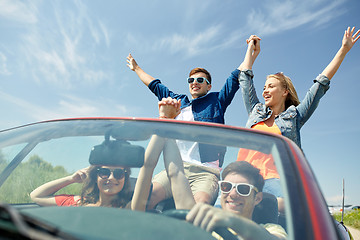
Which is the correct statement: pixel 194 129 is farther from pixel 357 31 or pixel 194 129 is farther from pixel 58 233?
pixel 357 31

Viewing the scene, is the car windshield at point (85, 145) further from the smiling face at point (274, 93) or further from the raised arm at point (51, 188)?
the smiling face at point (274, 93)

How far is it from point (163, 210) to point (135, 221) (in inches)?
9.0

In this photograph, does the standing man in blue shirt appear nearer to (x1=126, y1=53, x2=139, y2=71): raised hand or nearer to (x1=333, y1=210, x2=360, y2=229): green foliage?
(x1=126, y1=53, x2=139, y2=71): raised hand

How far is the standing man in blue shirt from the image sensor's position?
4.44ft

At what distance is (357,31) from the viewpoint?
340 centimetres

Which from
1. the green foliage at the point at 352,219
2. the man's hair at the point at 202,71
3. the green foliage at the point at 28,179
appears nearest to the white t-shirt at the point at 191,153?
the green foliage at the point at 28,179

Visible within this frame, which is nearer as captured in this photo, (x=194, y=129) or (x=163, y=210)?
(x=163, y=210)

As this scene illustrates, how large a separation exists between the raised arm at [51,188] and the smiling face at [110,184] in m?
0.10

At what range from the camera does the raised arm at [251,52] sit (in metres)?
3.58

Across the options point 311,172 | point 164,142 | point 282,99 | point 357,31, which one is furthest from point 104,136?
point 357,31

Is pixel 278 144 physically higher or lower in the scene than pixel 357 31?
lower

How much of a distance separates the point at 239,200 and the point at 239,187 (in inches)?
3.3

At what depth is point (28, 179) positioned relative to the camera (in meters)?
1.54

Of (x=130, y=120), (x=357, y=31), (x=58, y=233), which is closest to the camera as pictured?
(x=58, y=233)
